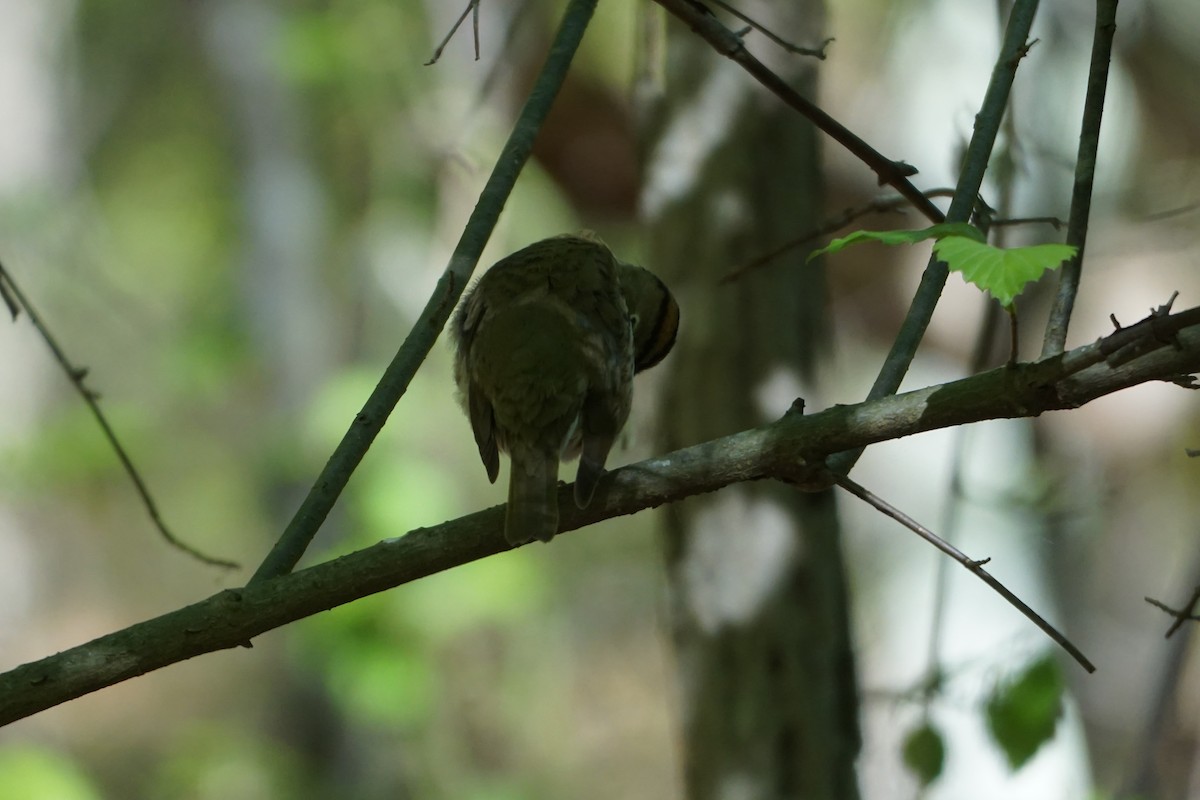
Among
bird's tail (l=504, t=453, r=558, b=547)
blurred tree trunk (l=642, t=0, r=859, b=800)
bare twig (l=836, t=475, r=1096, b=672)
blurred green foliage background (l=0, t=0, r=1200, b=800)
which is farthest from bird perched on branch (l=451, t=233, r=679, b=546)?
bare twig (l=836, t=475, r=1096, b=672)

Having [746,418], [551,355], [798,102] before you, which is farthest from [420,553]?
[746,418]

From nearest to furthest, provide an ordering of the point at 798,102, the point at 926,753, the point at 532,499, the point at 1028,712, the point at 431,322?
the point at 431,322 < the point at 798,102 < the point at 532,499 < the point at 1028,712 < the point at 926,753

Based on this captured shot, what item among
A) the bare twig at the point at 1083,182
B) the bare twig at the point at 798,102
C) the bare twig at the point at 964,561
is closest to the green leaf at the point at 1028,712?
the bare twig at the point at 964,561

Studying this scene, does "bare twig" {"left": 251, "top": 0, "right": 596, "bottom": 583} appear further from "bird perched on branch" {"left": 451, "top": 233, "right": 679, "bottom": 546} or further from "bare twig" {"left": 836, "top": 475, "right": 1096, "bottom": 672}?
"bare twig" {"left": 836, "top": 475, "right": 1096, "bottom": 672}

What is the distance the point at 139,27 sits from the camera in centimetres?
1296

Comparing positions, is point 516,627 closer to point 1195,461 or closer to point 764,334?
point 1195,461

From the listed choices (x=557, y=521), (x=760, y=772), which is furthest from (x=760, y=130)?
(x=760, y=772)

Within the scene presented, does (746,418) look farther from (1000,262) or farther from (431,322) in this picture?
(1000,262)

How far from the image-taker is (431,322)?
209 cm

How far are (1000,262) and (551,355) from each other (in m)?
1.44

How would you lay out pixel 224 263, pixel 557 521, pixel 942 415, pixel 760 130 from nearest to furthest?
pixel 942 415 < pixel 557 521 < pixel 760 130 < pixel 224 263

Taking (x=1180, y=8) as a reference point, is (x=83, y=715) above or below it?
above

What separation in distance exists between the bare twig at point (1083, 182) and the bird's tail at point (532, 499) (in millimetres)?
909

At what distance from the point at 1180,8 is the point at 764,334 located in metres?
5.42
